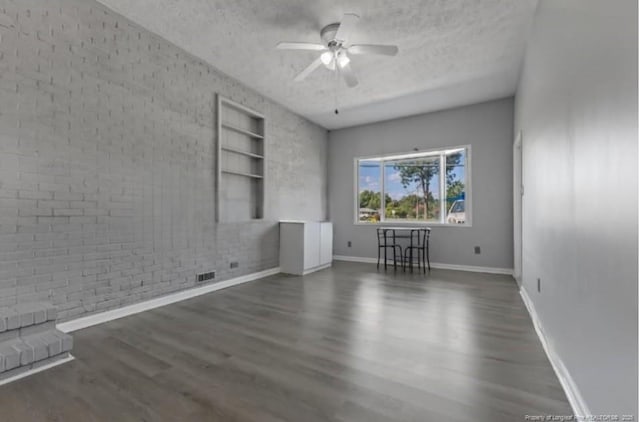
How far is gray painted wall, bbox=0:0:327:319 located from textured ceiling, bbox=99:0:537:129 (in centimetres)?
43

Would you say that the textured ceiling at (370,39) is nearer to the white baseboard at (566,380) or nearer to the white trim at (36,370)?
the white baseboard at (566,380)

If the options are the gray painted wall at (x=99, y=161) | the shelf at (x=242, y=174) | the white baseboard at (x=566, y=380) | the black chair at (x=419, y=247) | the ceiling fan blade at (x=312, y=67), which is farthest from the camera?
the black chair at (x=419, y=247)

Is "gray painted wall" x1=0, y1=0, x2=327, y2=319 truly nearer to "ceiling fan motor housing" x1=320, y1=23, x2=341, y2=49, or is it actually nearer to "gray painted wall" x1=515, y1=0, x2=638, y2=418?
"ceiling fan motor housing" x1=320, y1=23, x2=341, y2=49

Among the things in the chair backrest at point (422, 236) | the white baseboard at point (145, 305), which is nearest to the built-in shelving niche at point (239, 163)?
the white baseboard at point (145, 305)

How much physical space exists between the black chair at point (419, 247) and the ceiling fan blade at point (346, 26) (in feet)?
11.8

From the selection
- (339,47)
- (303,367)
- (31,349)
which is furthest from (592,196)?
(31,349)

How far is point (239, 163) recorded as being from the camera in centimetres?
460

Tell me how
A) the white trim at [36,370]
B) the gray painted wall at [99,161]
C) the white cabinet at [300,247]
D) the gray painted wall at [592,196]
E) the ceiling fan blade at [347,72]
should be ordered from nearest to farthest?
the gray painted wall at [592,196], the white trim at [36,370], the gray painted wall at [99,161], the ceiling fan blade at [347,72], the white cabinet at [300,247]

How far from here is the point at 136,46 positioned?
3160mm

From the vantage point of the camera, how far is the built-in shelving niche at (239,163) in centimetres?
422

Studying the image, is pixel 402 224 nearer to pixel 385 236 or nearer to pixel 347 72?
pixel 385 236

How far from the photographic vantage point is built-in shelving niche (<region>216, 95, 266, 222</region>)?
4223mm

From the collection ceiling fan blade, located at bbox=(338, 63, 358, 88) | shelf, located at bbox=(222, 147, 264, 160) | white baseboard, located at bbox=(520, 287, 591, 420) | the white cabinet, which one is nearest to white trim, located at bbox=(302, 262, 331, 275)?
the white cabinet

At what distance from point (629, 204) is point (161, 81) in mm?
4016
